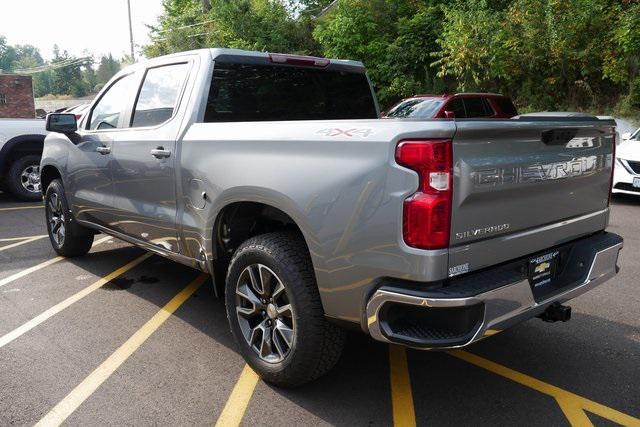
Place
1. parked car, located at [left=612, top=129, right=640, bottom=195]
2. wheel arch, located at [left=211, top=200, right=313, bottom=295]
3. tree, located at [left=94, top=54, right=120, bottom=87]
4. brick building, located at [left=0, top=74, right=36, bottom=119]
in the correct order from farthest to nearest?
tree, located at [left=94, top=54, right=120, bottom=87] < brick building, located at [left=0, top=74, right=36, bottom=119] < parked car, located at [left=612, top=129, right=640, bottom=195] < wheel arch, located at [left=211, top=200, right=313, bottom=295]

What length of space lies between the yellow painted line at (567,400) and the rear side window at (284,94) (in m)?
2.16

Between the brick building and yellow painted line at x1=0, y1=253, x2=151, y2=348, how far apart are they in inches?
1469

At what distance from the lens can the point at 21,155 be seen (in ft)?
29.9

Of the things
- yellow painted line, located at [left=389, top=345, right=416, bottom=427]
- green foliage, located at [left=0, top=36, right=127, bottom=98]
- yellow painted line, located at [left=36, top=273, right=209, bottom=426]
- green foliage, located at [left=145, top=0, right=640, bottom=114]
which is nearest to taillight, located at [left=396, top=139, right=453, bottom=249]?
yellow painted line, located at [left=389, top=345, right=416, bottom=427]

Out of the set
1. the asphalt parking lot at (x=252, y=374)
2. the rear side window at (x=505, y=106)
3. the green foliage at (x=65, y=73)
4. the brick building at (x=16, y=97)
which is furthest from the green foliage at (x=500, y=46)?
the green foliage at (x=65, y=73)

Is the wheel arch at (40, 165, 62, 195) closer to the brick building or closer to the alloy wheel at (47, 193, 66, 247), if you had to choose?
the alloy wheel at (47, 193, 66, 247)

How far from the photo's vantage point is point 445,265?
232 cm

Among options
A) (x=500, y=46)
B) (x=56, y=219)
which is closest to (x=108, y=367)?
(x=56, y=219)

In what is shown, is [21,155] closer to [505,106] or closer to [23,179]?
[23,179]

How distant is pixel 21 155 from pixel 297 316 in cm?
818

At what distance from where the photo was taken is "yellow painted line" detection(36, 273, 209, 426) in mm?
2860

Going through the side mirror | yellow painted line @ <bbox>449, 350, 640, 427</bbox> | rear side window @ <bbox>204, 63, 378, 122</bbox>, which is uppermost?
rear side window @ <bbox>204, 63, 378, 122</bbox>

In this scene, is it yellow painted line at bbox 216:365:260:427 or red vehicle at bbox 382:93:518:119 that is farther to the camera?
red vehicle at bbox 382:93:518:119

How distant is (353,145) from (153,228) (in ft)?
6.85
